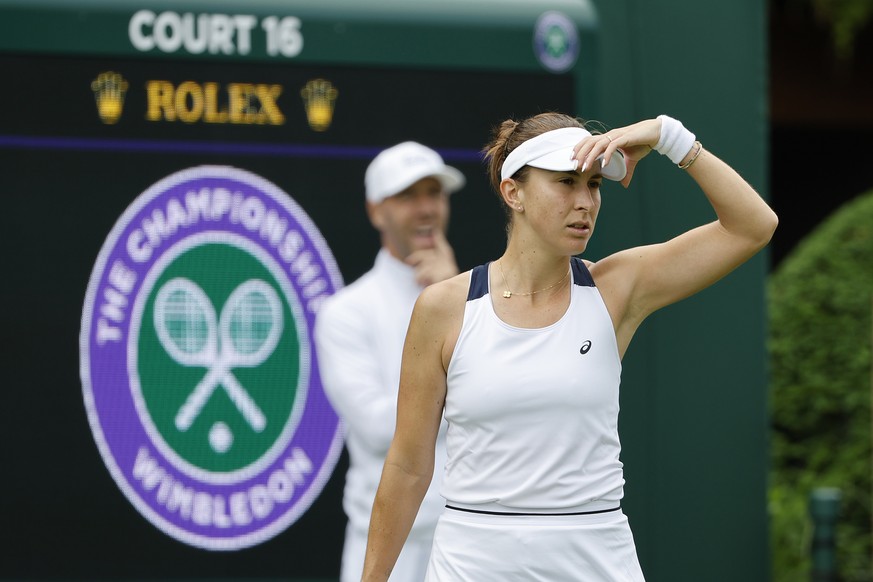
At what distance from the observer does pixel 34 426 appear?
4637 mm

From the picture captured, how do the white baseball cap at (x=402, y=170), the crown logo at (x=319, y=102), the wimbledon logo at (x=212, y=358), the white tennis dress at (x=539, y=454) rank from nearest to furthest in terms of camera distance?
1. the white tennis dress at (x=539, y=454)
2. the white baseball cap at (x=402, y=170)
3. the wimbledon logo at (x=212, y=358)
4. the crown logo at (x=319, y=102)

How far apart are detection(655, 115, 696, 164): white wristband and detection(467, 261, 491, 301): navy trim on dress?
429mm

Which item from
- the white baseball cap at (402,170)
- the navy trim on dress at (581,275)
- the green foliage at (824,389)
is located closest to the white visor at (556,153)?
the navy trim on dress at (581,275)

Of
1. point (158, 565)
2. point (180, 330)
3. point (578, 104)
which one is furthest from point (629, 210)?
point (158, 565)

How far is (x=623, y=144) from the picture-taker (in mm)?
2963

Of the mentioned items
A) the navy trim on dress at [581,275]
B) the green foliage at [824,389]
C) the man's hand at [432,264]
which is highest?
the man's hand at [432,264]

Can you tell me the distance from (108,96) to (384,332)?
129 cm

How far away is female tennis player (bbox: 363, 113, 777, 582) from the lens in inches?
114

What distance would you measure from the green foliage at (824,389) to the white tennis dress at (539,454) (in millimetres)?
4602

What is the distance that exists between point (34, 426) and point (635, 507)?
2.00 meters

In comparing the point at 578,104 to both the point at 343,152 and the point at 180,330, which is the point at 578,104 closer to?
the point at 343,152

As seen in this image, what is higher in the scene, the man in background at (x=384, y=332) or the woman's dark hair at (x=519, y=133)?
the woman's dark hair at (x=519, y=133)

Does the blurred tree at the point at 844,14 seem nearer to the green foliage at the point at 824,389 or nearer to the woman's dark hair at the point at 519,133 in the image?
the green foliage at the point at 824,389

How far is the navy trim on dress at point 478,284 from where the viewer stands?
3064 mm
